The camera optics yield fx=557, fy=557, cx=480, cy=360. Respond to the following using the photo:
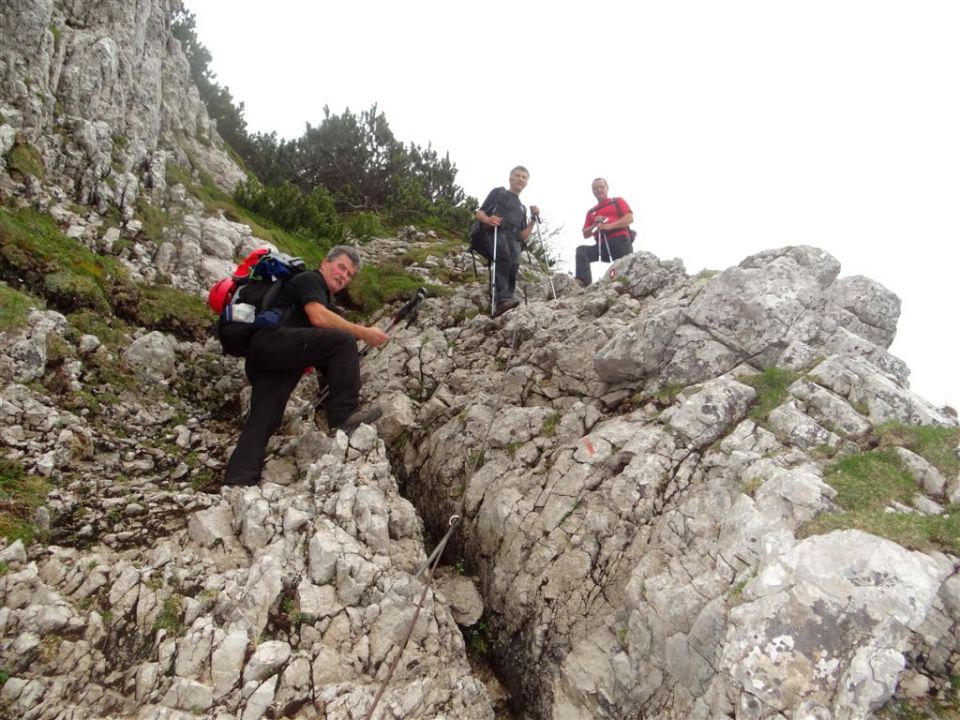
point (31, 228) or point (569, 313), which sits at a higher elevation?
point (569, 313)

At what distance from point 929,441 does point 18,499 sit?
10356mm

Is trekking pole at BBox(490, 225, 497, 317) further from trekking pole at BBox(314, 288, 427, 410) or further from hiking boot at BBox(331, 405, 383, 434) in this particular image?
hiking boot at BBox(331, 405, 383, 434)

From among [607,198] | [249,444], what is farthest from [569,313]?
[249,444]

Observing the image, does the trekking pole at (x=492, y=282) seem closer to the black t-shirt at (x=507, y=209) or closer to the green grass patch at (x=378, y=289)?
the black t-shirt at (x=507, y=209)

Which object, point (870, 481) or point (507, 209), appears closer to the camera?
point (870, 481)

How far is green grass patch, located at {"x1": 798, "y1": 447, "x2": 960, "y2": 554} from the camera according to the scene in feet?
17.0

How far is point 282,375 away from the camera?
866 centimetres

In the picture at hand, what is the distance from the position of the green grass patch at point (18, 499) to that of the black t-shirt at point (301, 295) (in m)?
3.65

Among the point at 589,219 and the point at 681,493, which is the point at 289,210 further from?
the point at 681,493

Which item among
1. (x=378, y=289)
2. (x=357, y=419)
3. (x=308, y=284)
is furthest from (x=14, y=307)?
(x=378, y=289)

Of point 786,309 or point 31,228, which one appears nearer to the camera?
point 786,309

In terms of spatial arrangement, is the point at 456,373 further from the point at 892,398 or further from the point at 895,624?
the point at 895,624

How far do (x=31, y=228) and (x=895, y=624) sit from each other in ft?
43.8

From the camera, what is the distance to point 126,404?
8.60m
